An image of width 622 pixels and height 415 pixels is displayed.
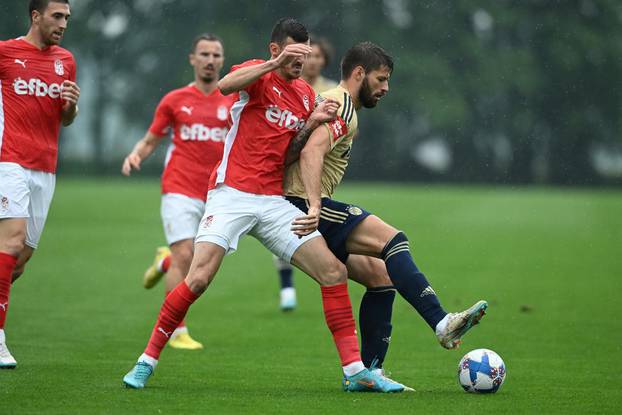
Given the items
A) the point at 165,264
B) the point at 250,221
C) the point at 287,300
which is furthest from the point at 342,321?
the point at 287,300

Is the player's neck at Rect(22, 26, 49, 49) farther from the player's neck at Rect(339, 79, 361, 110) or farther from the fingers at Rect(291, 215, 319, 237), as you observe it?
the fingers at Rect(291, 215, 319, 237)

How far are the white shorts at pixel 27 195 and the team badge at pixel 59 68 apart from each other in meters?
0.77

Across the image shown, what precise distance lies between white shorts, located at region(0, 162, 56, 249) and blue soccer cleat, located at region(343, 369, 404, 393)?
272cm

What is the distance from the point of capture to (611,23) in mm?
61125

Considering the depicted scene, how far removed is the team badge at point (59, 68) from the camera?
28.6 feet

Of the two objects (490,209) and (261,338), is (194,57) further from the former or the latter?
(490,209)

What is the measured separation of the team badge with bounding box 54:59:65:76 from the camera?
8.72m

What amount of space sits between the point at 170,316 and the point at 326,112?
1700 millimetres

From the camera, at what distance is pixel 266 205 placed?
768 cm

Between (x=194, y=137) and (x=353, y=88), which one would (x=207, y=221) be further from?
(x=194, y=137)

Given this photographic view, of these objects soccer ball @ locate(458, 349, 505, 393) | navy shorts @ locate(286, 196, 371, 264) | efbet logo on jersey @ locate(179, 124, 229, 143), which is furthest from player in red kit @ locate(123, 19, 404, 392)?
efbet logo on jersey @ locate(179, 124, 229, 143)

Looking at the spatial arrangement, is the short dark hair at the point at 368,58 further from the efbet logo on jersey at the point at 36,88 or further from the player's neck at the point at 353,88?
the efbet logo on jersey at the point at 36,88

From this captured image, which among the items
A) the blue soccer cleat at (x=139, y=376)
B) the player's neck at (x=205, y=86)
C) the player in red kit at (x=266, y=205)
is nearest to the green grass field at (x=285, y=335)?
the blue soccer cleat at (x=139, y=376)

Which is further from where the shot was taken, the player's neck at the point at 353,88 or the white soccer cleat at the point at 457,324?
the player's neck at the point at 353,88
